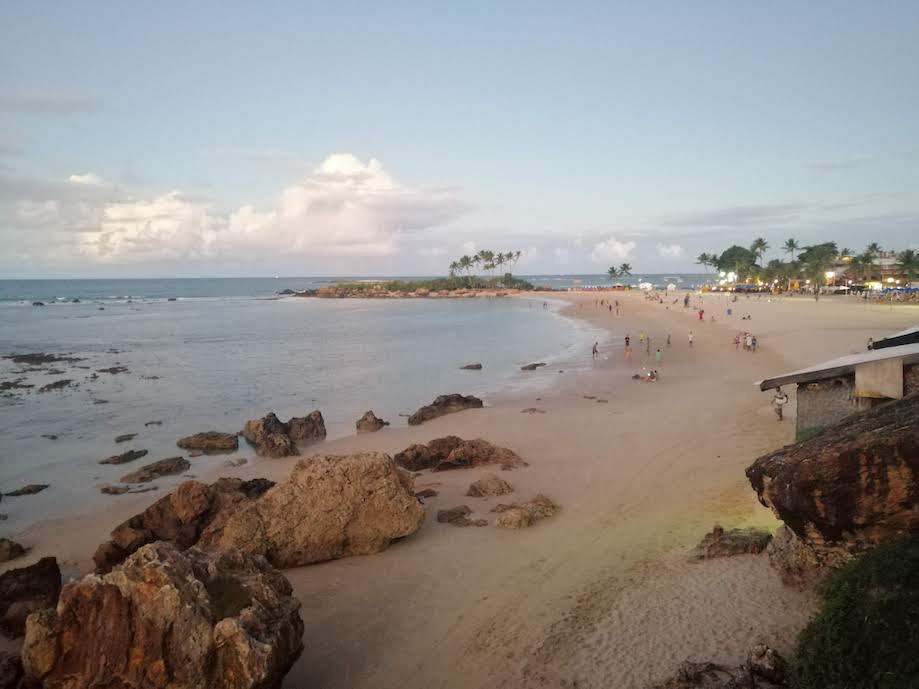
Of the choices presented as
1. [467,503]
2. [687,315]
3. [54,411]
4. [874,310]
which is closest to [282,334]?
[54,411]

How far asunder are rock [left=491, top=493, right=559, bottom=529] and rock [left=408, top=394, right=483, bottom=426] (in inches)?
398

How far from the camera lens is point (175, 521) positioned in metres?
12.1

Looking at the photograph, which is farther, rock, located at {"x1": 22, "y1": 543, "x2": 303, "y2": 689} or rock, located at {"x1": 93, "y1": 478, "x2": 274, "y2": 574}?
rock, located at {"x1": 93, "y1": 478, "x2": 274, "y2": 574}

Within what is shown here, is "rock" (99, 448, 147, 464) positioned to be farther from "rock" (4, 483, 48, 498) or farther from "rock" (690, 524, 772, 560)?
"rock" (690, 524, 772, 560)

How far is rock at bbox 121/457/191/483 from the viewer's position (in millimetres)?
17406

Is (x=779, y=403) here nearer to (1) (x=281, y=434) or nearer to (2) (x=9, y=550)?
(1) (x=281, y=434)

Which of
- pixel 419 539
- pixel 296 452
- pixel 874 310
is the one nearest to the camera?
pixel 419 539

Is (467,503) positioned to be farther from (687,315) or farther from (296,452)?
(687,315)

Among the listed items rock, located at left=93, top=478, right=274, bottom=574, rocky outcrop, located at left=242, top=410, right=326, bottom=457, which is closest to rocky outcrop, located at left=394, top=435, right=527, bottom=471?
rocky outcrop, located at left=242, top=410, right=326, bottom=457

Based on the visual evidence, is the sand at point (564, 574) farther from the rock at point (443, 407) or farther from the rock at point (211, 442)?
the rock at point (211, 442)

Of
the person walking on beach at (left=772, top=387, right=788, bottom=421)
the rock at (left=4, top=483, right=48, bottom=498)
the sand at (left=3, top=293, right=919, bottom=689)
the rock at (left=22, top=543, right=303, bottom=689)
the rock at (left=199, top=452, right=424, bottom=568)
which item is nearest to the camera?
the rock at (left=22, top=543, right=303, bottom=689)

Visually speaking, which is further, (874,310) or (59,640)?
(874,310)

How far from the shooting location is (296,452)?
64.0ft

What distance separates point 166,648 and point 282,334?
58.9 metres
